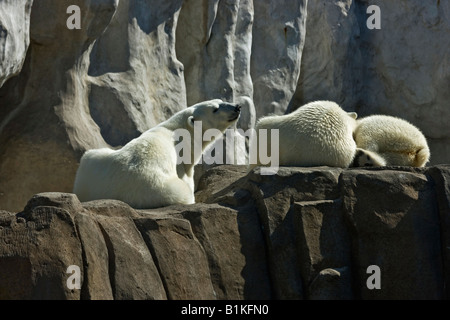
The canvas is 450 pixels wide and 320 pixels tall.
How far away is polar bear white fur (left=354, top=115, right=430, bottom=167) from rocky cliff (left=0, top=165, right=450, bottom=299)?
0.92m

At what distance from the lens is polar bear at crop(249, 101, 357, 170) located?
624 cm

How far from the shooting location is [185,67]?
1046 cm

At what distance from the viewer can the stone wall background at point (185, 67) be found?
24.9 ft

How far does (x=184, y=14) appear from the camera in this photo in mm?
10250

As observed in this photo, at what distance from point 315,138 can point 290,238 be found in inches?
46.2

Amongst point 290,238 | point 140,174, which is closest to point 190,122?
point 140,174

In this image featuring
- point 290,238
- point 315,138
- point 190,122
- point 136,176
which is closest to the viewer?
point 290,238

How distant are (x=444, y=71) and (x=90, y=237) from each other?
9.41m

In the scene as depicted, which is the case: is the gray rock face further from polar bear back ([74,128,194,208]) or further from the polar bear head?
the polar bear head

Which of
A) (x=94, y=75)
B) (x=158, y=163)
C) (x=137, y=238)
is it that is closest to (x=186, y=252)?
(x=137, y=238)

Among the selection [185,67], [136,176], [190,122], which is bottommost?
[136,176]

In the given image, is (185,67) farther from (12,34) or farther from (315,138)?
(315,138)
